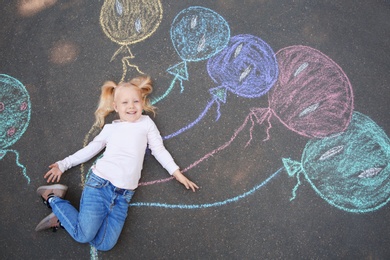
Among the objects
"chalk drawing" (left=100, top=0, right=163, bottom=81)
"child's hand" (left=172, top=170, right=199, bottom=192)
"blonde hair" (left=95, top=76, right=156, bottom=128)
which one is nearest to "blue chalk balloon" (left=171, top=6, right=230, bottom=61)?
"chalk drawing" (left=100, top=0, right=163, bottom=81)

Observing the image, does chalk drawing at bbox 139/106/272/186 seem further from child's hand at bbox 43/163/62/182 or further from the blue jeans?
child's hand at bbox 43/163/62/182

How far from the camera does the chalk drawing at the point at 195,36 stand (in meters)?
3.24

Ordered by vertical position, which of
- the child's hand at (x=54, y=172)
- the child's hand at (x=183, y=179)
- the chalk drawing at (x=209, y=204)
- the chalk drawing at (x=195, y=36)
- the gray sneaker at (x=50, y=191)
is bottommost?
the chalk drawing at (x=209, y=204)

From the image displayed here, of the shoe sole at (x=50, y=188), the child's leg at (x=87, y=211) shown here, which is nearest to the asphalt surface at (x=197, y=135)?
the shoe sole at (x=50, y=188)

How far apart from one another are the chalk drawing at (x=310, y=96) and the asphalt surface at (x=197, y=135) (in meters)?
0.07

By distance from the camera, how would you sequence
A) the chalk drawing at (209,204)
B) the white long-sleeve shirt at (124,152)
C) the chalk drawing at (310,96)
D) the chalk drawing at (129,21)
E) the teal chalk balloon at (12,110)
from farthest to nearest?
the chalk drawing at (129,21), the teal chalk balloon at (12,110), the chalk drawing at (310,96), the chalk drawing at (209,204), the white long-sleeve shirt at (124,152)

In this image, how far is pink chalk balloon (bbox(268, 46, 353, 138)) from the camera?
306 cm

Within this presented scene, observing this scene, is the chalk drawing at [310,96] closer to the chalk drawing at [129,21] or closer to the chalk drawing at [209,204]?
the chalk drawing at [209,204]

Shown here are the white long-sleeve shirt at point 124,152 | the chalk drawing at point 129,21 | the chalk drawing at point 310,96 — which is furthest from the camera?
the chalk drawing at point 129,21

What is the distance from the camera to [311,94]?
123 inches

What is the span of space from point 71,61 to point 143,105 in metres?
0.92

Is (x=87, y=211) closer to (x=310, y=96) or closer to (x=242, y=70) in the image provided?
(x=242, y=70)

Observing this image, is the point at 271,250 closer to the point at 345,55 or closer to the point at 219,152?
the point at 219,152

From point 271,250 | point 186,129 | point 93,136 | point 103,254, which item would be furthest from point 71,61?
point 271,250
